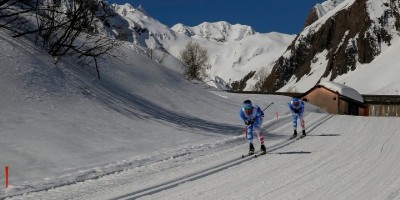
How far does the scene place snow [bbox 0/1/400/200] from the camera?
1061 cm

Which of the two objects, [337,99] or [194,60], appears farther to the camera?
[194,60]

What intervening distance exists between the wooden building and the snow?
33.1 m

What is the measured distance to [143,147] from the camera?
706 inches

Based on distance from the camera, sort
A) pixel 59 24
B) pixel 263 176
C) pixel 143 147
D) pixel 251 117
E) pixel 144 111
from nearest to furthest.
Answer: pixel 263 176 → pixel 251 117 → pixel 143 147 → pixel 144 111 → pixel 59 24

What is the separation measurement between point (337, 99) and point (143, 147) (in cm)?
4847

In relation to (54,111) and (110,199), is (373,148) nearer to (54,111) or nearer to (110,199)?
(110,199)

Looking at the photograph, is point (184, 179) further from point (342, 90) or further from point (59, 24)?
point (342, 90)

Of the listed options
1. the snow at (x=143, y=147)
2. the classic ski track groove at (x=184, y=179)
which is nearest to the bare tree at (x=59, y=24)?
the snow at (x=143, y=147)

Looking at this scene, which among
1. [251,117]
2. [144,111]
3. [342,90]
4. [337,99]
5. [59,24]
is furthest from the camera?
[342,90]

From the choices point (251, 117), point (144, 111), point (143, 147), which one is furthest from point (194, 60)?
point (251, 117)

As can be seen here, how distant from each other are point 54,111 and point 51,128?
2537 millimetres

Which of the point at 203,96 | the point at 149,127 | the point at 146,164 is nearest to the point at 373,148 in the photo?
the point at 146,164

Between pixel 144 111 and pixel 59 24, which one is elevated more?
pixel 59 24

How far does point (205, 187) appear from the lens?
1058 centimetres
